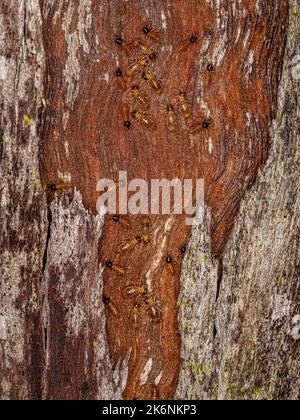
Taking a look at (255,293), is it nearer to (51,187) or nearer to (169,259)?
(169,259)

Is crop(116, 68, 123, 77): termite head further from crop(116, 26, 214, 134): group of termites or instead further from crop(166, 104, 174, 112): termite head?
crop(166, 104, 174, 112): termite head

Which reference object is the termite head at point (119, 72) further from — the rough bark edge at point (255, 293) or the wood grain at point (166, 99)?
the rough bark edge at point (255, 293)

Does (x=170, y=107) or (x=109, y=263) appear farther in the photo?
(x=109, y=263)

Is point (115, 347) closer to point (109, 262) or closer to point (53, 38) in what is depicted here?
point (109, 262)

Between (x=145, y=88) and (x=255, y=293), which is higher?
(x=145, y=88)

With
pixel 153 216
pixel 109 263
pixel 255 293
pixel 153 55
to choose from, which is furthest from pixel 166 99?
pixel 255 293

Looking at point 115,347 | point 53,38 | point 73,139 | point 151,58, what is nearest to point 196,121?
point 151,58

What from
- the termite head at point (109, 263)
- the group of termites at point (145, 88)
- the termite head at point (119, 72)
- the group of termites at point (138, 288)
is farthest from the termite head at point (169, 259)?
the termite head at point (119, 72)

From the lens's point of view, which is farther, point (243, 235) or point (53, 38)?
point (243, 235)
